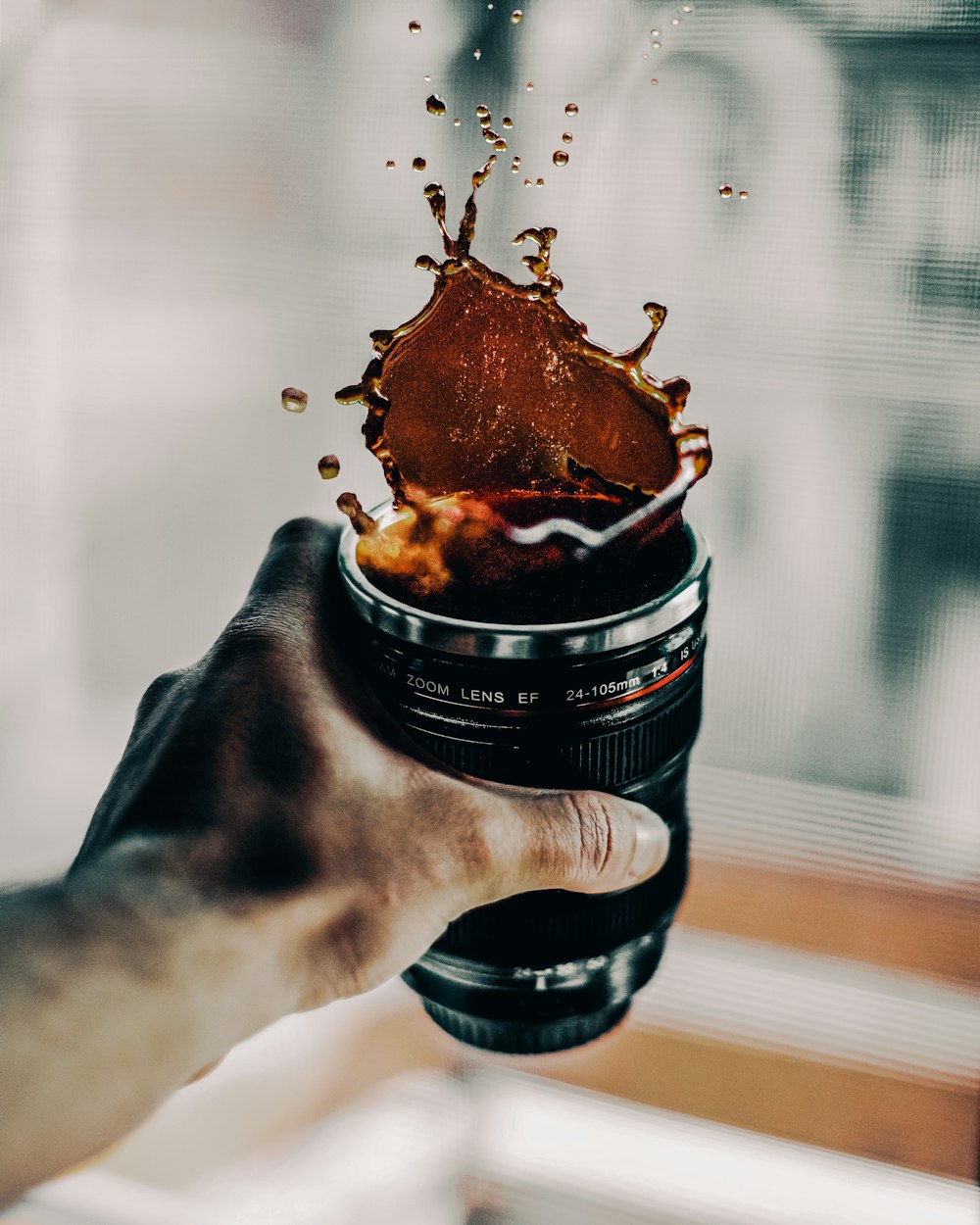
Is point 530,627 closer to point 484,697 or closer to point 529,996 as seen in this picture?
point 484,697

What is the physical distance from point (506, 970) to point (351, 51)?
61cm

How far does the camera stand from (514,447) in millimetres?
551

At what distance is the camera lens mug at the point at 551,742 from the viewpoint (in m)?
0.47

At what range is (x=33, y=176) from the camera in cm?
93

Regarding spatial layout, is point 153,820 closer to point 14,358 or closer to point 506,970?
point 506,970

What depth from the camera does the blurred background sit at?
2.42 ft

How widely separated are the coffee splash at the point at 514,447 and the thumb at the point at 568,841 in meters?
0.09

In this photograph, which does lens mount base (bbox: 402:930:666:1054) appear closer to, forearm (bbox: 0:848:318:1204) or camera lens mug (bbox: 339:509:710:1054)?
camera lens mug (bbox: 339:509:710:1054)

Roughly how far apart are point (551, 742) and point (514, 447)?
147mm

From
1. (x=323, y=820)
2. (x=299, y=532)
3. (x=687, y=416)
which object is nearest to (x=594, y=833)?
(x=323, y=820)

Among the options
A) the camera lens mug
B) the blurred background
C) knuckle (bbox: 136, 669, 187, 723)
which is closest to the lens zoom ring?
the camera lens mug

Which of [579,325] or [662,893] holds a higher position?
[579,325]

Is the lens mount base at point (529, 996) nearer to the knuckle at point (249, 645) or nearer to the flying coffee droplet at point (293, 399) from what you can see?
the knuckle at point (249, 645)

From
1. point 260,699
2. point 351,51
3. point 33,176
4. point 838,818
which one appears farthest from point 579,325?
point 33,176
